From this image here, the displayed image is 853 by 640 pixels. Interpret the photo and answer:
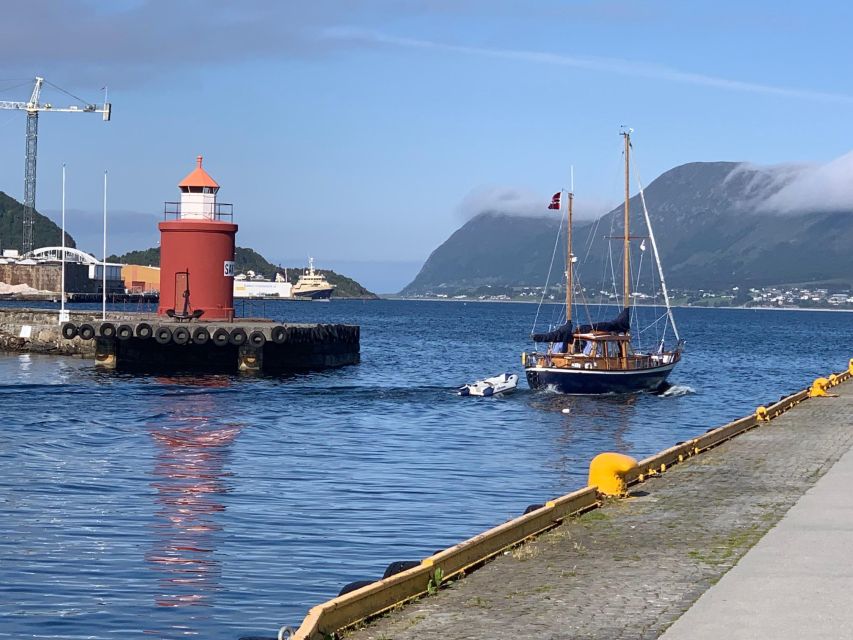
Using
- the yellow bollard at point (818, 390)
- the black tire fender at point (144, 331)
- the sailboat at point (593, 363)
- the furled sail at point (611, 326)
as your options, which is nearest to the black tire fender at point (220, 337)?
the black tire fender at point (144, 331)

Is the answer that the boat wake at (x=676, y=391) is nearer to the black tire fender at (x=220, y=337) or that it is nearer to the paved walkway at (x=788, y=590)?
the black tire fender at (x=220, y=337)

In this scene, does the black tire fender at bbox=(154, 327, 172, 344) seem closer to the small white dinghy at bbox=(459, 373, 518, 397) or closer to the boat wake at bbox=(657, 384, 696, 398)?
the small white dinghy at bbox=(459, 373, 518, 397)

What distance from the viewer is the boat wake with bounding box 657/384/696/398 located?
5122cm

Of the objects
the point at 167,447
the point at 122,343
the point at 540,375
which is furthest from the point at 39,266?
the point at 167,447

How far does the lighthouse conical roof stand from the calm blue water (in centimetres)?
890

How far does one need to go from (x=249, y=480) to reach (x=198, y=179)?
32020 mm

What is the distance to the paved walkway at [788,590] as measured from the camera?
33.7 feet

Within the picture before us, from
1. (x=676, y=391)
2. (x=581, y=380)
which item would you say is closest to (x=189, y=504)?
(x=581, y=380)

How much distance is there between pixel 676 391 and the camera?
174 feet

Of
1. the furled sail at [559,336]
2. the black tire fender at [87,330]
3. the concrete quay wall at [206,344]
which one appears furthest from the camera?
the black tire fender at [87,330]

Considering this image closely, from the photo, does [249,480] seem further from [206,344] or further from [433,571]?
[206,344]

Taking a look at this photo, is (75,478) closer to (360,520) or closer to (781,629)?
(360,520)

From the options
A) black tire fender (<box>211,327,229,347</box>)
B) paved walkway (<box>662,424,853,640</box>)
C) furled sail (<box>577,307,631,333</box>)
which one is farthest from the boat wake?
paved walkway (<box>662,424,853,640</box>)

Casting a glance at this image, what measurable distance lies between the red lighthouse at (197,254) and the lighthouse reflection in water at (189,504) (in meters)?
16.4
